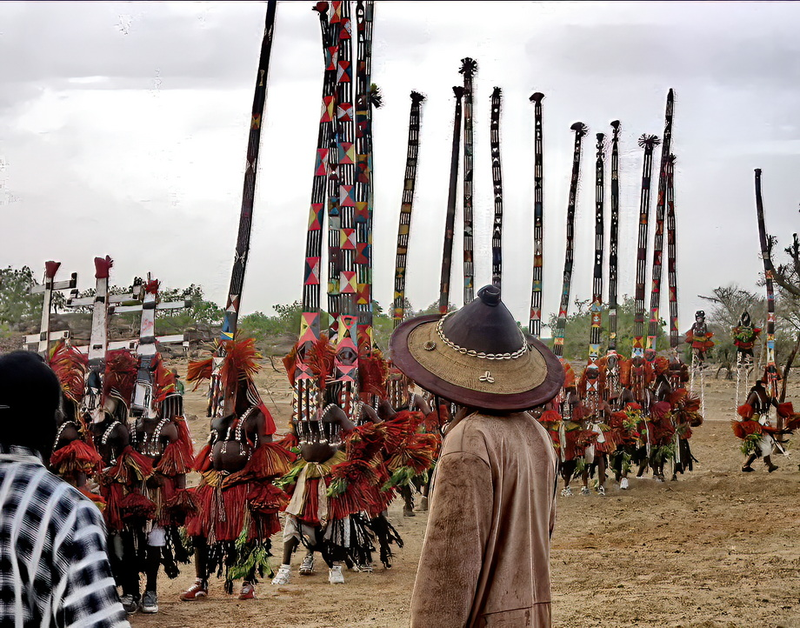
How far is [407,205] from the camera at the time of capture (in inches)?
664

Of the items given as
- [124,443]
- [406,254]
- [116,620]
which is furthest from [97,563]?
[406,254]

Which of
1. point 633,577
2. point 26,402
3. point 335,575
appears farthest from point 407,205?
point 26,402

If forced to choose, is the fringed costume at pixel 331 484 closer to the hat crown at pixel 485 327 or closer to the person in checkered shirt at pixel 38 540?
the hat crown at pixel 485 327

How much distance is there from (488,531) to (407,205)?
14.2m

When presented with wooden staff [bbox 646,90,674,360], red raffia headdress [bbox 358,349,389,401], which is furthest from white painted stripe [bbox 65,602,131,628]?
wooden staff [bbox 646,90,674,360]

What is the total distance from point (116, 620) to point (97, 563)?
148 millimetres

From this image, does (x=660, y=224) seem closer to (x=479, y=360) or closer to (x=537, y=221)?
(x=537, y=221)

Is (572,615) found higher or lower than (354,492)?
lower

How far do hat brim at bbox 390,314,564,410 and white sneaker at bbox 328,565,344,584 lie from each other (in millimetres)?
6280

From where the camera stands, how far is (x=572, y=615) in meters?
7.22

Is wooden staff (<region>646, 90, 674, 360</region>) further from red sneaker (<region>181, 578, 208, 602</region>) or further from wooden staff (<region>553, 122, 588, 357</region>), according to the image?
red sneaker (<region>181, 578, 208, 602</region>)

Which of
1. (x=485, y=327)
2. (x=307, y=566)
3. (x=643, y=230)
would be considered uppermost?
(x=643, y=230)

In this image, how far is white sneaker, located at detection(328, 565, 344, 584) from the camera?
9016 mm

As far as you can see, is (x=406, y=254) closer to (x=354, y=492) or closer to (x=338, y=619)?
(x=354, y=492)
